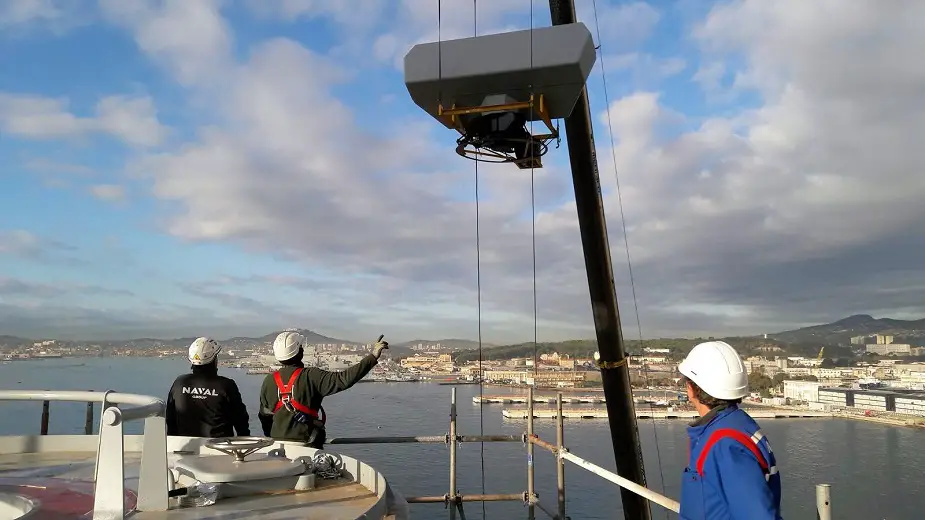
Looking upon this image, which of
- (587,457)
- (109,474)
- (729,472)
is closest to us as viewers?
(729,472)

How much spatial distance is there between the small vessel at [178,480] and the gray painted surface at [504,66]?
303 cm

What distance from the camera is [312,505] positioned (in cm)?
390

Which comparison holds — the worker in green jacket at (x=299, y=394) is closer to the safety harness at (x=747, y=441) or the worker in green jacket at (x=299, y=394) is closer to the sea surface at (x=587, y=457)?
the safety harness at (x=747, y=441)

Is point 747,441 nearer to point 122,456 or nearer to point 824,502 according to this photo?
point 824,502

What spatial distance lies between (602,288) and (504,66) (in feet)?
12.4

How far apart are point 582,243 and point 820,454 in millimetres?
54815

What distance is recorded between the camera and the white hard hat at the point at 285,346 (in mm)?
5449

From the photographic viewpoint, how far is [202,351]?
215 inches

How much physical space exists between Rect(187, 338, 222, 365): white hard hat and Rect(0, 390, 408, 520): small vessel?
0.67 meters

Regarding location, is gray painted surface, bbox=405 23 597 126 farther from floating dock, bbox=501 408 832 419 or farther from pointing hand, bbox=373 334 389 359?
floating dock, bbox=501 408 832 419

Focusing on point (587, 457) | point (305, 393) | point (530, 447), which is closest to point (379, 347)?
point (305, 393)

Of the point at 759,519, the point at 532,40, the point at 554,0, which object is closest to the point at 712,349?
the point at 759,519

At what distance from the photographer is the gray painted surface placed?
5.27m

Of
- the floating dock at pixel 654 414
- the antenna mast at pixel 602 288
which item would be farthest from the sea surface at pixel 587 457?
the antenna mast at pixel 602 288
